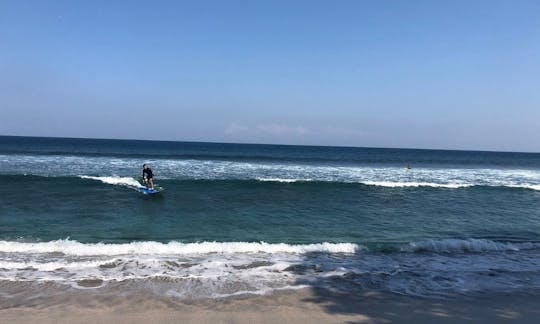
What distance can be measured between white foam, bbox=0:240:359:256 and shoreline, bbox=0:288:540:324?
3.33 metres

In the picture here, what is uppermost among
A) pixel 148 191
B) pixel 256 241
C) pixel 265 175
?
pixel 265 175

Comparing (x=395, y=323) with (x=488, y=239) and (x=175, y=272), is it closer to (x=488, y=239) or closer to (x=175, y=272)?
(x=175, y=272)

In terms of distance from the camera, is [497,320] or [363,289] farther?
[363,289]

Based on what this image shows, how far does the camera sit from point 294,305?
720cm

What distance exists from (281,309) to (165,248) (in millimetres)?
5256

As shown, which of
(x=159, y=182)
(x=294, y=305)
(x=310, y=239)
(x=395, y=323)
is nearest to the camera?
(x=395, y=323)

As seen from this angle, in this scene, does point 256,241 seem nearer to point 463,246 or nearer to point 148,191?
point 463,246

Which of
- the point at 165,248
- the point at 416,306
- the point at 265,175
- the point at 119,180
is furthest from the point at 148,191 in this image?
the point at 416,306

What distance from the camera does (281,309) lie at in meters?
6.99

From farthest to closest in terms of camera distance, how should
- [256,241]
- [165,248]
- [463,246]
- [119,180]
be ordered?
[119,180], [256,241], [463,246], [165,248]

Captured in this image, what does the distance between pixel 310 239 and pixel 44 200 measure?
13.1 metres

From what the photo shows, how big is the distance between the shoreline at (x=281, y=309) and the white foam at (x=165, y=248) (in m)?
3.33

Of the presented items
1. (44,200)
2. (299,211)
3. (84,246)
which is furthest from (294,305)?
(44,200)

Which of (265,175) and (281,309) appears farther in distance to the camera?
(265,175)
